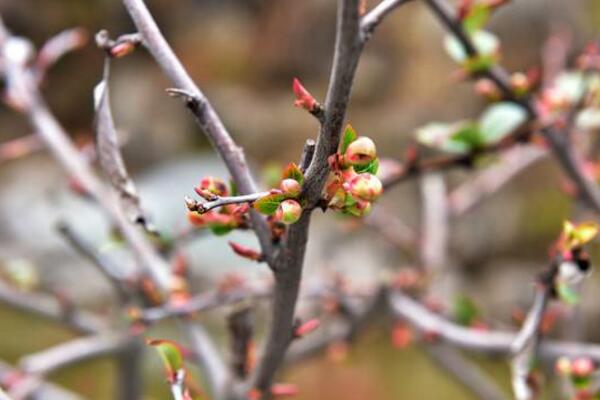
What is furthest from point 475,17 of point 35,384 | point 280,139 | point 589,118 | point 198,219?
point 280,139

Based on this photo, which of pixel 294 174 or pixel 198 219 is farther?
pixel 198 219

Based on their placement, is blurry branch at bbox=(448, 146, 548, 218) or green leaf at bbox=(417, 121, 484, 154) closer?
green leaf at bbox=(417, 121, 484, 154)

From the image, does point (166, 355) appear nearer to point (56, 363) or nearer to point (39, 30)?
point (56, 363)

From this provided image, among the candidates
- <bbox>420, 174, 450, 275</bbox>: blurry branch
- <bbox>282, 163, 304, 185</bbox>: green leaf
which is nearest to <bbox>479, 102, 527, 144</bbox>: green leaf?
<bbox>420, 174, 450, 275</bbox>: blurry branch

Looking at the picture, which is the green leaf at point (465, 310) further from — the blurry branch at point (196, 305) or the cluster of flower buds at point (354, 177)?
the cluster of flower buds at point (354, 177)

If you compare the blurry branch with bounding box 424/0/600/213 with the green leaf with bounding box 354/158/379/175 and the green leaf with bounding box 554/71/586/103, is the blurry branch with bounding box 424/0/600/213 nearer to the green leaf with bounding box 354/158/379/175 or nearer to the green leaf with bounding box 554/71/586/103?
the green leaf with bounding box 554/71/586/103

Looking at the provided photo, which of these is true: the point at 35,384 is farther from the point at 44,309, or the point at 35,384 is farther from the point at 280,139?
the point at 280,139

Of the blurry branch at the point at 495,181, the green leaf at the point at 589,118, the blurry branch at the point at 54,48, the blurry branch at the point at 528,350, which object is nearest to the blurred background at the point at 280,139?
the blurry branch at the point at 495,181
